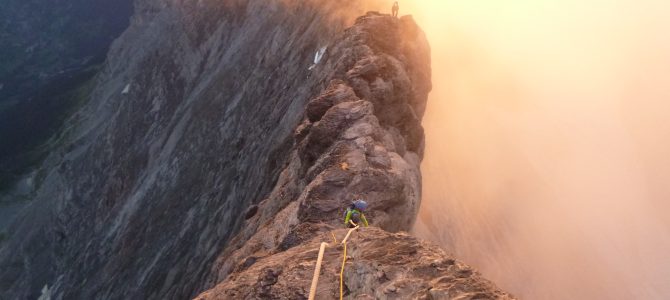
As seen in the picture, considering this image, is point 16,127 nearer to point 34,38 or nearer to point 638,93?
point 34,38

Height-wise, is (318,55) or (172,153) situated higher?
(318,55)

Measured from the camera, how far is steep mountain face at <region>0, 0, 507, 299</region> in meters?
11.3

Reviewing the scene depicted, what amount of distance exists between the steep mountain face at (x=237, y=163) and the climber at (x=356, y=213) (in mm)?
517

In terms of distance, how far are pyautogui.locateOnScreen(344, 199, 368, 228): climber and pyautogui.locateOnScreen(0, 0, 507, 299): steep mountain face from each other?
52 centimetres

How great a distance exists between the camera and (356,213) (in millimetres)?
10367

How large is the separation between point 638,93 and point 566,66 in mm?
2731

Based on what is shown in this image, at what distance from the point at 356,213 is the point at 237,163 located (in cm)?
1304

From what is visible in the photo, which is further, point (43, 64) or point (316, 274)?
point (43, 64)

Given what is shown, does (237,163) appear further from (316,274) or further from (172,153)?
(316,274)

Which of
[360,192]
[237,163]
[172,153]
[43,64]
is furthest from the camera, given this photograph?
[43,64]

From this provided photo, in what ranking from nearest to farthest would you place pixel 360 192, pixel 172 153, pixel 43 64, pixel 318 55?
1. pixel 360 192
2. pixel 318 55
3. pixel 172 153
4. pixel 43 64

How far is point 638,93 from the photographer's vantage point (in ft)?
72.9

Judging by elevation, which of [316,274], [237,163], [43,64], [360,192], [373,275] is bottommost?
[237,163]

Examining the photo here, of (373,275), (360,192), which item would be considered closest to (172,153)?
(360,192)
